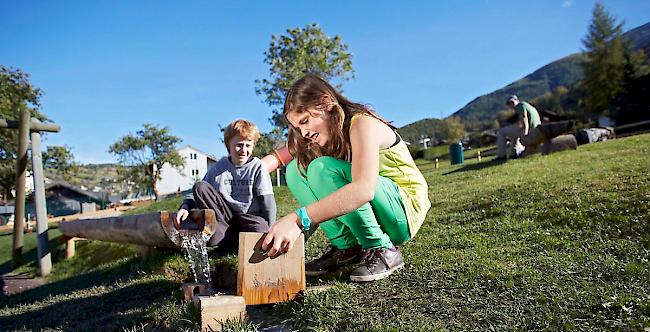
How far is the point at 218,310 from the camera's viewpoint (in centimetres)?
212

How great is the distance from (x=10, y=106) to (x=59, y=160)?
12.5 meters

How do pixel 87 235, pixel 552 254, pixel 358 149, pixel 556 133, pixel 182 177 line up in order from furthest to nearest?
pixel 182 177 < pixel 556 133 < pixel 87 235 < pixel 552 254 < pixel 358 149

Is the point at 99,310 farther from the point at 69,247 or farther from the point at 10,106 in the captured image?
the point at 10,106

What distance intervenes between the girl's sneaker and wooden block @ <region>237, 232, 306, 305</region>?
34 cm

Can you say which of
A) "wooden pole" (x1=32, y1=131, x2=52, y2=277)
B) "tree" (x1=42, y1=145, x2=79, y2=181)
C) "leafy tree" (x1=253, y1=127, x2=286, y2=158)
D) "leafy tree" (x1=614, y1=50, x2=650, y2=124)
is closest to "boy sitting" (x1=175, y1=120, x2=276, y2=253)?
"wooden pole" (x1=32, y1=131, x2=52, y2=277)

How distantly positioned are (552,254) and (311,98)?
167 centimetres

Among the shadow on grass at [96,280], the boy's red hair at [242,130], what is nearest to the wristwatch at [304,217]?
the boy's red hair at [242,130]

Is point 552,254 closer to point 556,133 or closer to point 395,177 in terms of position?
point 395,177

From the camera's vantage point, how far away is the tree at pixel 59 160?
99.8 feet

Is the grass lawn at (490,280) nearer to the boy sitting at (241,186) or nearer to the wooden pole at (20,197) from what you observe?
the boy sitting at (241,186)

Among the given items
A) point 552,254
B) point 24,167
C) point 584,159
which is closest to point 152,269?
point 552,254

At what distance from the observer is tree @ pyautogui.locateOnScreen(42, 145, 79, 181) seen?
3041 cm

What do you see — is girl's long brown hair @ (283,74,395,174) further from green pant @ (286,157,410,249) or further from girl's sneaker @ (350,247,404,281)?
girl's sneaker @ (350,247,404,281)

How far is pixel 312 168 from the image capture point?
8.12 ft
